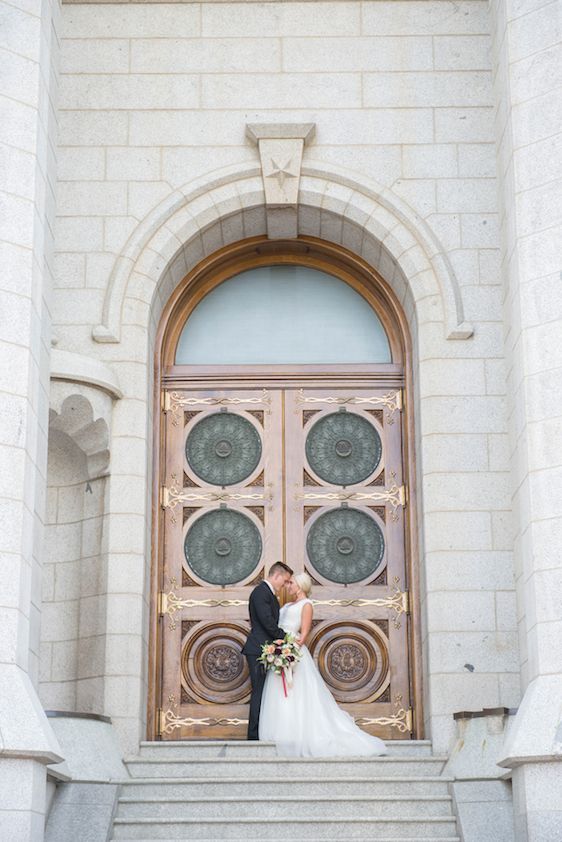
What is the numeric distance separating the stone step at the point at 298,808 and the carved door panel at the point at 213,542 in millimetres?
2293

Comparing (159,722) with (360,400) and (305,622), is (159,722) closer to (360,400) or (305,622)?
(305,622)

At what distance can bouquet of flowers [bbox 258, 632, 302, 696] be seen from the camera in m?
11.3

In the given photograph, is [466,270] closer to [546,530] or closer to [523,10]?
[523,10]

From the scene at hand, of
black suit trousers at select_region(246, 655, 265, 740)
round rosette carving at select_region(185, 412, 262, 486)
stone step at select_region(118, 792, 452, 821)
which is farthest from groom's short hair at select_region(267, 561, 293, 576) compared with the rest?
stone step at select_region(118, 792, 452, 821)

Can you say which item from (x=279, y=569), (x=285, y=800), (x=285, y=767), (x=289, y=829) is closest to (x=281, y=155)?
(x=279, y=569)

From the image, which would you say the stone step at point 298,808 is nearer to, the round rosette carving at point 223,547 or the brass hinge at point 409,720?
the brass hinge at point 409,720

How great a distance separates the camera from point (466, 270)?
12.3m

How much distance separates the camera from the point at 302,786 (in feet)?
32.1

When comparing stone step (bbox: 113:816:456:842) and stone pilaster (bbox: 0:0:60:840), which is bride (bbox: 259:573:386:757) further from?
stone pilaster (bbox: 0:0:60:840)

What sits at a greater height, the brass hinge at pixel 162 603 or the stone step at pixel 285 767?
the brass hinge at pixel 162 603

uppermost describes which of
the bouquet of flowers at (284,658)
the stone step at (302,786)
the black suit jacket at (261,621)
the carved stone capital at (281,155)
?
the carved stone capital at (281,155)

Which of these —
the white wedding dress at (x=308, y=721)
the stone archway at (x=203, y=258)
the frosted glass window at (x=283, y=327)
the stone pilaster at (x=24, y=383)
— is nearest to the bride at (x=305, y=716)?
the white wedding dress at (x=308, y=721)

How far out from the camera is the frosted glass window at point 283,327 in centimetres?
1297

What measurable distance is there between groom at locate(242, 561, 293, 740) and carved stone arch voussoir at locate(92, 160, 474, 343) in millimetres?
2508
